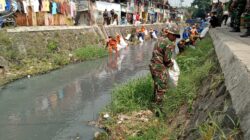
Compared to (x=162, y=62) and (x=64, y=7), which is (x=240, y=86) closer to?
(x=162, y=62)

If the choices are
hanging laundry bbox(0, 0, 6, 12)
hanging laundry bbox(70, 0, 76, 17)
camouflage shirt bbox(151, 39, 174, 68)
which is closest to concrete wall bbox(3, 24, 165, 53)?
hanging laundry bbox(0, 0, 6, 12)

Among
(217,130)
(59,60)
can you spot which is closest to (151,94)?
(217,130)

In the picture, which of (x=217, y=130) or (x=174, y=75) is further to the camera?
(x=174, y=75)

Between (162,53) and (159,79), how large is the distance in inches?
21.2

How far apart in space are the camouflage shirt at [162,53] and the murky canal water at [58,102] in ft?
6.39

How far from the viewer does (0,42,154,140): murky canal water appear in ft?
23.8

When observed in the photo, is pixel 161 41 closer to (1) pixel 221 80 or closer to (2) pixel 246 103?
(1) pixel 221 80

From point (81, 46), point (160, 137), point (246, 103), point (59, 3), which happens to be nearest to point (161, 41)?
point (160, 137)

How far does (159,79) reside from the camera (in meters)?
7.26

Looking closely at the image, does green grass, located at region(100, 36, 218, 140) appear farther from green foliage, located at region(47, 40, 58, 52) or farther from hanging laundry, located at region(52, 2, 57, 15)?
hanging laundry, located at region(52, 2, 57, 15)

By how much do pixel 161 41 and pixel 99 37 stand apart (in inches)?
729

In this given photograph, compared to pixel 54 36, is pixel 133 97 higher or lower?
lower

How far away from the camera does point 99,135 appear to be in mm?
6719

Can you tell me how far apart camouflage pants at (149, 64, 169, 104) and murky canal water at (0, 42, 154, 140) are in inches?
60.2
